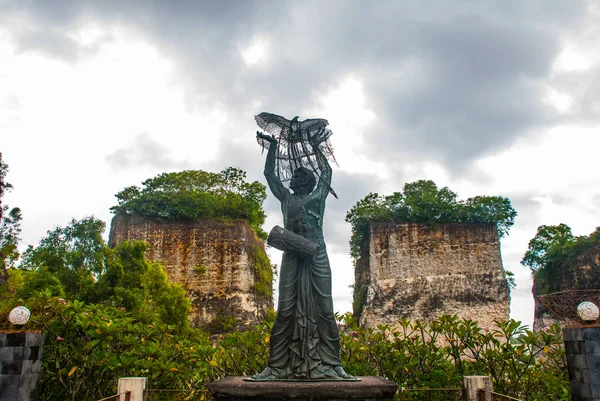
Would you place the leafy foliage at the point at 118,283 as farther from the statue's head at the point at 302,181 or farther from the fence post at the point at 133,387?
the statue's head at the point at 302,181

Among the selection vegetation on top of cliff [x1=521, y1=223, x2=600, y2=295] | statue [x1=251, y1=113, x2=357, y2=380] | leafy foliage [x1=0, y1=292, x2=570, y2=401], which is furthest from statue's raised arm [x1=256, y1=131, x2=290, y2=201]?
vegetation on top of cliff [x1=521, y1=223, x2=600, y2=295]

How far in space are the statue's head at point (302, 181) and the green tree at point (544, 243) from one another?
53.0 feet

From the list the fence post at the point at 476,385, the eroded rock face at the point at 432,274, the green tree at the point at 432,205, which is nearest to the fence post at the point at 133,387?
the fence post at the point at 476,385

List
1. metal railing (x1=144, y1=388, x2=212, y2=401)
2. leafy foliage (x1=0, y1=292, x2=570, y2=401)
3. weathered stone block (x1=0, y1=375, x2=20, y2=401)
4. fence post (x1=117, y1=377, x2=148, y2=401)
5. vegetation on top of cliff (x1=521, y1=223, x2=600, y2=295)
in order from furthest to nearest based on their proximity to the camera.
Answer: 1. vegetation on top of cliff (x1=521, y1=223, x2=600, y2=295)
2. metal railing (x1=144, y1=388, x2=212, y2=401)
3. leafy foliage (x1=0, y1=292, x2=570, y2=401)
4. fence post (x1=117, y1=377, x2=148, y2=401)
5. weathered stone block (x1=0, y1=375, x2=20, y2=401)

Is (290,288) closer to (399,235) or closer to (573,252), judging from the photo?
(399,235)

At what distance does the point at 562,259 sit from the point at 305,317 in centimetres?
1639

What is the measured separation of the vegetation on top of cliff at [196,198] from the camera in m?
17.3

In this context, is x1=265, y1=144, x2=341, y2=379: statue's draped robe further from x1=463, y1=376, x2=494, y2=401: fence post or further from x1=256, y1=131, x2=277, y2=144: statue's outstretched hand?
x1=463, y1=376, x2=494, y2=401: fence post

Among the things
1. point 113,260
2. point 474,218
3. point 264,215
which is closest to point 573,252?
point 474,218

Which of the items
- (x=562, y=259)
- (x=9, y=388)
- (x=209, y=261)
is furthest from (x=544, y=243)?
(x=9, y=388)

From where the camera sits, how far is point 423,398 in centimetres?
544

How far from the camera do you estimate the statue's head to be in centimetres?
451

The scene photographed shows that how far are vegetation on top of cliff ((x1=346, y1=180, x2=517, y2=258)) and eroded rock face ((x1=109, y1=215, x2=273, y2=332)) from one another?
17.6 feet

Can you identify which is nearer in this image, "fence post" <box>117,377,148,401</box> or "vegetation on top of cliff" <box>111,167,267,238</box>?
"fence post" <box>117,377,148,401</box>
